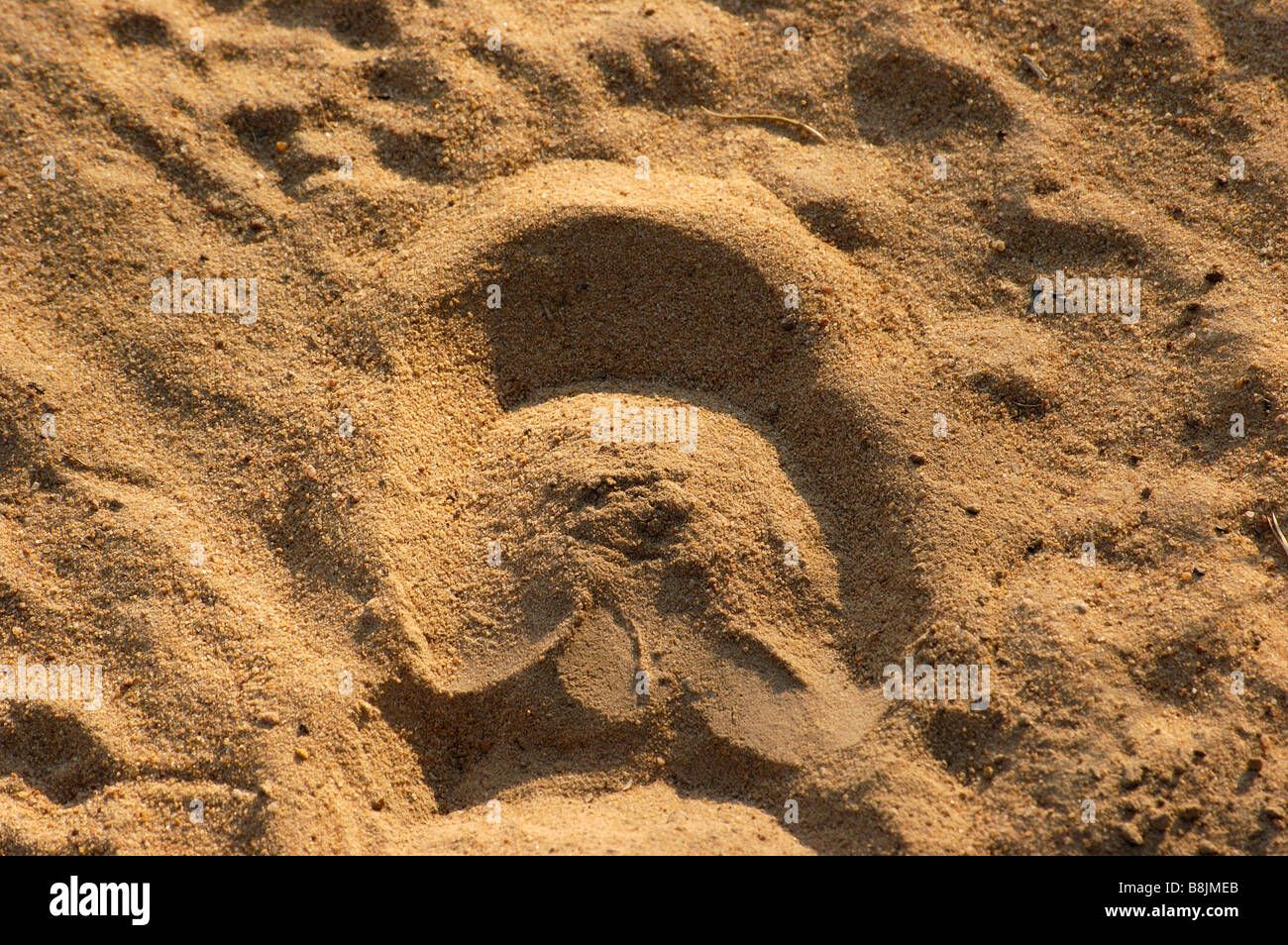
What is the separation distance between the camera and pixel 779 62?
3.40 meters

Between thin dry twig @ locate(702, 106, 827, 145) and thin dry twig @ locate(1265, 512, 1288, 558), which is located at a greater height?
thin dry twig @ locate(702, 106, 827, 145)

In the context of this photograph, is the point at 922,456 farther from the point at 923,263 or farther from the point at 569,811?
the point at 569,811

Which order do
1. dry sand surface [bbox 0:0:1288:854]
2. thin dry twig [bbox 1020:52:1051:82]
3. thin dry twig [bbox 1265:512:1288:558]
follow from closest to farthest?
1. dry sand surface [bbox 0:0:1288:854]
2. thin dry twig [bbox 1265:512:1288:558]
3. thin dry twig [bbox 1020:52:1051:82]

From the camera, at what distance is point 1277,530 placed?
2.59m

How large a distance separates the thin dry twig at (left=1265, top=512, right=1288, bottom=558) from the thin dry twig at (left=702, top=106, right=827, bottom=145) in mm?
1765

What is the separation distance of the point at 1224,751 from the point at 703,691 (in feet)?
4.07

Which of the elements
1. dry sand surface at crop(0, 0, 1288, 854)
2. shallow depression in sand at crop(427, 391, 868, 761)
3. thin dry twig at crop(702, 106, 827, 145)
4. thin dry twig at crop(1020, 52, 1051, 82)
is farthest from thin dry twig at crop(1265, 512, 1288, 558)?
thin dry twig at crop(702, 106, 827, 145)

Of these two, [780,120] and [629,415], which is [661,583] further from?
[780,120]

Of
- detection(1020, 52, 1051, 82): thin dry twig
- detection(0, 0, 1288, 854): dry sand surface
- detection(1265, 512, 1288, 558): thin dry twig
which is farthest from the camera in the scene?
detection(1020, 52, 1051, 82): thin dry twig

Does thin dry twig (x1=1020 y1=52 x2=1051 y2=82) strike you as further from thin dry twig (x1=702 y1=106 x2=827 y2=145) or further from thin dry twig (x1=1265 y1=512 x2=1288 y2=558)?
thin dry twig (x1=1265 y1=512 x2=1288 y2=558)

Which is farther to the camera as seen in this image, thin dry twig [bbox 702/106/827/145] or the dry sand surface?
thin dry twig [bbox 702/106/827/145]

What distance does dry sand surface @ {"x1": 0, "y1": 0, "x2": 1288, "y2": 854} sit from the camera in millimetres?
2395

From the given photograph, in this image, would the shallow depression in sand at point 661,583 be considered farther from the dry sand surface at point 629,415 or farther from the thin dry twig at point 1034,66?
the thin dry twig at point 1034,66

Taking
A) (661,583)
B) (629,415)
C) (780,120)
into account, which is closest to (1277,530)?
(661,583)
